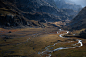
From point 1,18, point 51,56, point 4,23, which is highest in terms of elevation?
point 1,18

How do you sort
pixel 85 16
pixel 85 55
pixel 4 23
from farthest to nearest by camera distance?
pixel 4 23 < pixel 85 16 < pixel 85 55

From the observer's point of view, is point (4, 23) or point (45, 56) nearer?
point (45, 56)

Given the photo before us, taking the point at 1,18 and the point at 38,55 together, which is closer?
the point at 38,55

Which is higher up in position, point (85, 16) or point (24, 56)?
point (85, 16)

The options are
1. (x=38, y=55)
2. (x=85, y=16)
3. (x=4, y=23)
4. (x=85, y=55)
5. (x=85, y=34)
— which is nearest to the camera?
(x=85, y=55)

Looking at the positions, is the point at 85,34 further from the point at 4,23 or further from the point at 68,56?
the point at 4,23

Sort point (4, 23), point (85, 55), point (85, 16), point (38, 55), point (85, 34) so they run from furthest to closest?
point (4, 23)
point (85, 16)
point (85, 34)
point (38, 55)
point (85, 55)

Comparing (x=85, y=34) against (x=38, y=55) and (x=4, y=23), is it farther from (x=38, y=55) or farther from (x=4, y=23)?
(x=4, y=23)

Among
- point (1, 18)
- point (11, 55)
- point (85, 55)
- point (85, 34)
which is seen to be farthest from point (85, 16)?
point (1, 18)

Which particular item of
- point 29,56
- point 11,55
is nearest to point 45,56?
point 29,56
